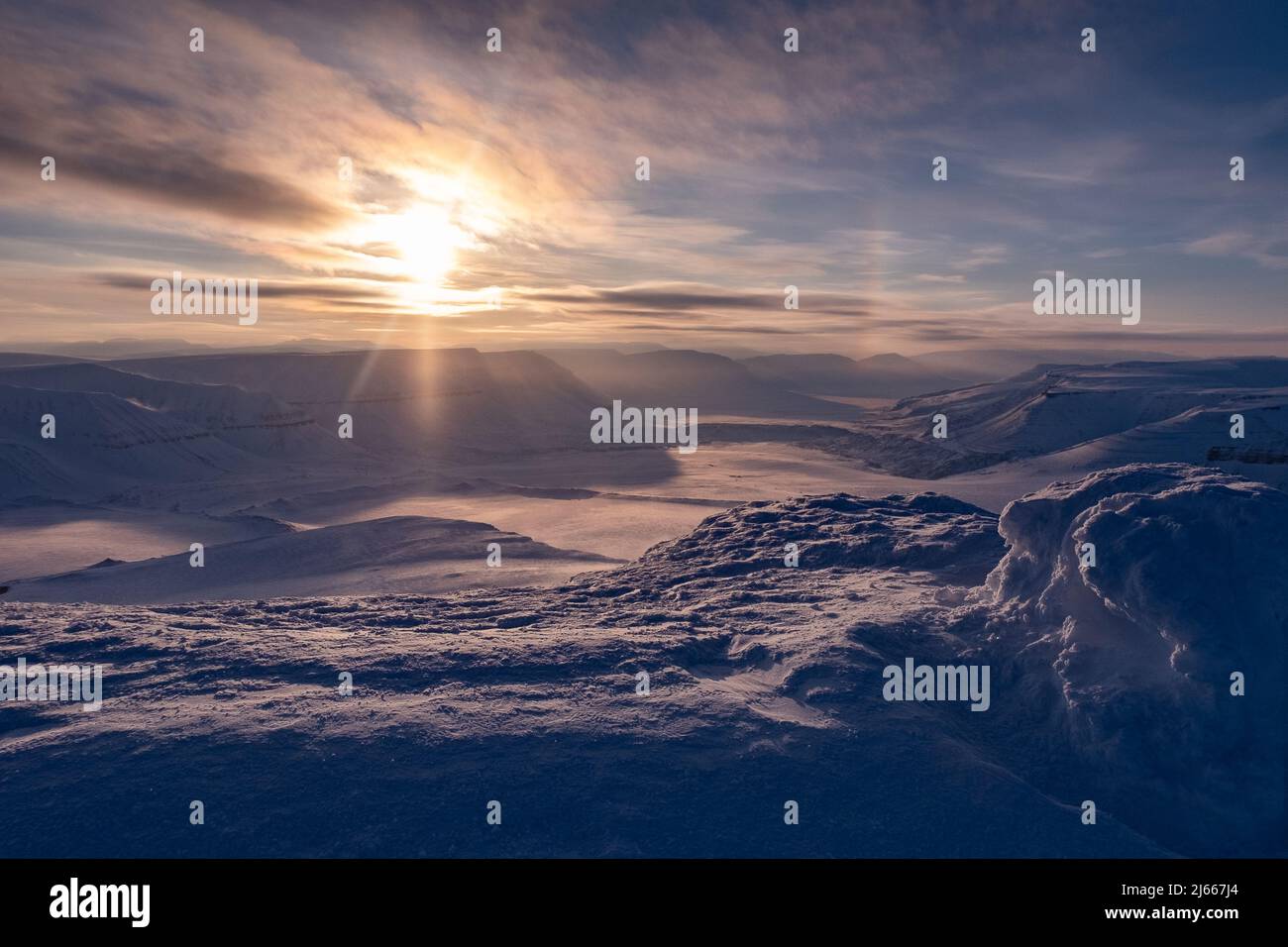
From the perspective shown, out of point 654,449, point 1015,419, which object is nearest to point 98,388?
point 654,449

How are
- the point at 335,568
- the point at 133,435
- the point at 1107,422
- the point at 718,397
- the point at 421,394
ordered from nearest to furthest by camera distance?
the point at 335,568 < the point at 133,435 < the point at 1107,422 < the point at 421,394 < the point at 718,397

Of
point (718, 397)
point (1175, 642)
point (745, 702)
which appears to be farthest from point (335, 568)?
point (718, 397)

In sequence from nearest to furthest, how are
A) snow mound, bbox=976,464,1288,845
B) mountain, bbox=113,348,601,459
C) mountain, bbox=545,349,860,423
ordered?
snow mound, bbox=976,464,1288,845, mountain, bbox=113,348,601,459, mountain, bbox=545,349,860,423

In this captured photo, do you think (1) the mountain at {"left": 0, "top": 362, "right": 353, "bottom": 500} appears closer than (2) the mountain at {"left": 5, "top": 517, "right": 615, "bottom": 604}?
No

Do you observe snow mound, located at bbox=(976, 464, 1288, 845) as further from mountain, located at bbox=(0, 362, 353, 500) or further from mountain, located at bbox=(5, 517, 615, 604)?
mountain, located at bbox=(0, 362, 353, 500)

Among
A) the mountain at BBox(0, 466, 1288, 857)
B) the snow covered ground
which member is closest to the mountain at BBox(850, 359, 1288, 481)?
the snow covered ground

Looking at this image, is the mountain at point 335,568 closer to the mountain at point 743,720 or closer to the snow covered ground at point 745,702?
the snow covered ground at point 745,702

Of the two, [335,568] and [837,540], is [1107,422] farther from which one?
[335,568]

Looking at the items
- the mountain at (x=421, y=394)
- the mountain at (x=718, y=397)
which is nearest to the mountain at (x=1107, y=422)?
the mountain at (x=718, y=397)
